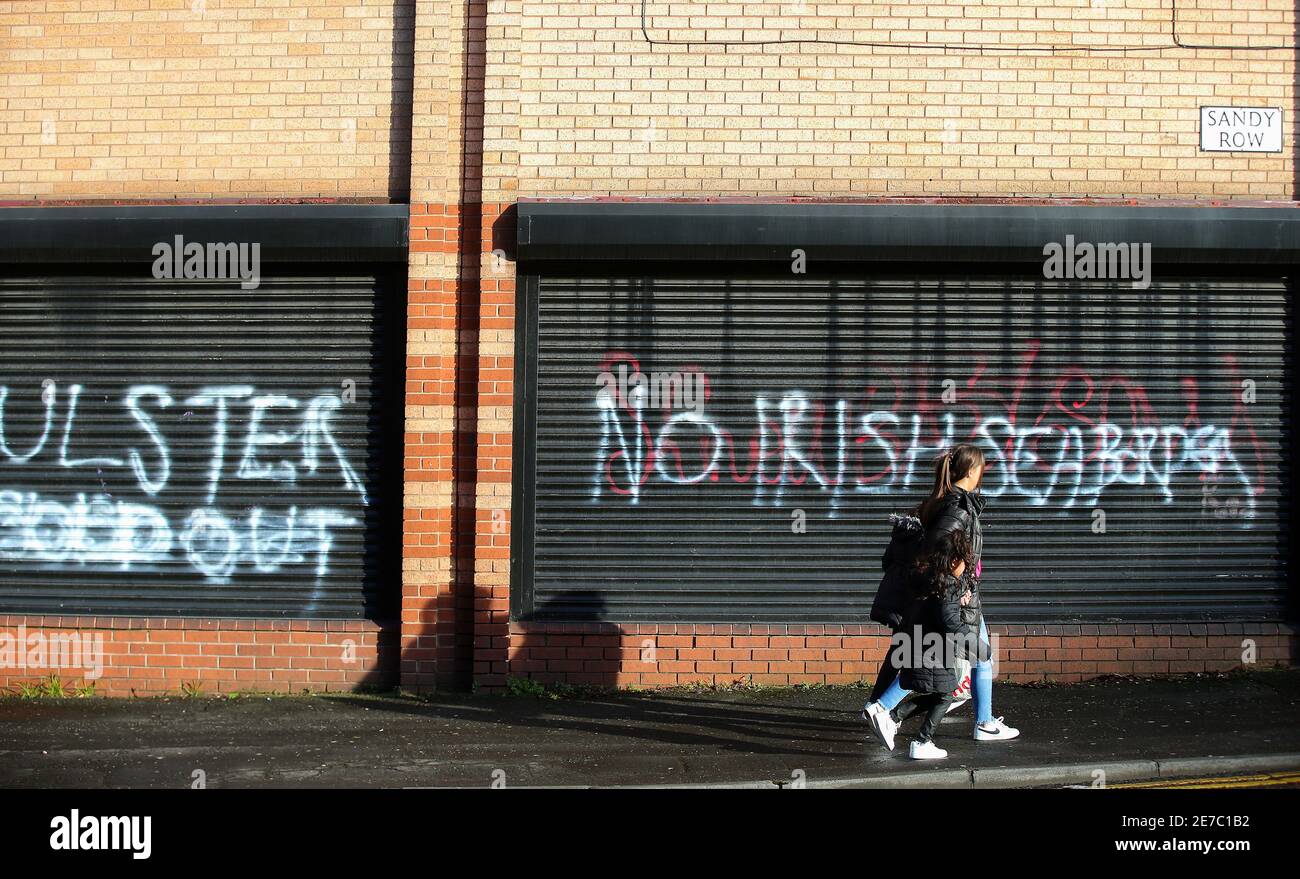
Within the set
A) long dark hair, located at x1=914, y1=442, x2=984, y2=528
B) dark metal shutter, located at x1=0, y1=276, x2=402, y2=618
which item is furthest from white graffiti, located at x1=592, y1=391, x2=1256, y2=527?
long dark hair, located at x1=914, y1=442, x2=984, y2=528

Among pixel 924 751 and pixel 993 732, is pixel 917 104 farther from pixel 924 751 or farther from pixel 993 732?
pixel 924 751

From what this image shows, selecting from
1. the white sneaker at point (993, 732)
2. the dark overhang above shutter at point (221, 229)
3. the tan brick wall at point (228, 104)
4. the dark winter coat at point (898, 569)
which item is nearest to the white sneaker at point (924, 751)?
the white sneaker at point (993, 732)

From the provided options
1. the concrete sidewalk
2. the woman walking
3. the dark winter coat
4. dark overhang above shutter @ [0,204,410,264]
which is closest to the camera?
the concrete sidewalk

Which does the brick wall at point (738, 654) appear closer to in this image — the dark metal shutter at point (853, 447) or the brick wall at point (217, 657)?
the dark metal shutter at point (853, 447)

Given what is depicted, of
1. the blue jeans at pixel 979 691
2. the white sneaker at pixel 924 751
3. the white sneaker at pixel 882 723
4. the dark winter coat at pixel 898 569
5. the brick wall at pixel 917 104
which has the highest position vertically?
the brick wall at pixel 917 104

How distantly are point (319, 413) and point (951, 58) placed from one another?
5549 mm

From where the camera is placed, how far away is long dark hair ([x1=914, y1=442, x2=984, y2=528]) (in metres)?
6.52

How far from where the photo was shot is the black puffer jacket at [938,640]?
6.40 meters

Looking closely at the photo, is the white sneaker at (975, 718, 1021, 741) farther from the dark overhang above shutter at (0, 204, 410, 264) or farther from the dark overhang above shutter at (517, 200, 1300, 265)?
the dark overhang above shutter at (0, 204, 410, 264)

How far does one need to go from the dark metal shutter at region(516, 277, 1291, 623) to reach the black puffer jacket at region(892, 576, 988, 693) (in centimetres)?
215

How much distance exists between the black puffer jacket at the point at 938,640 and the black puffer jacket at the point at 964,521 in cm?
7

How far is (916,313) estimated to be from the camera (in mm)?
8695
